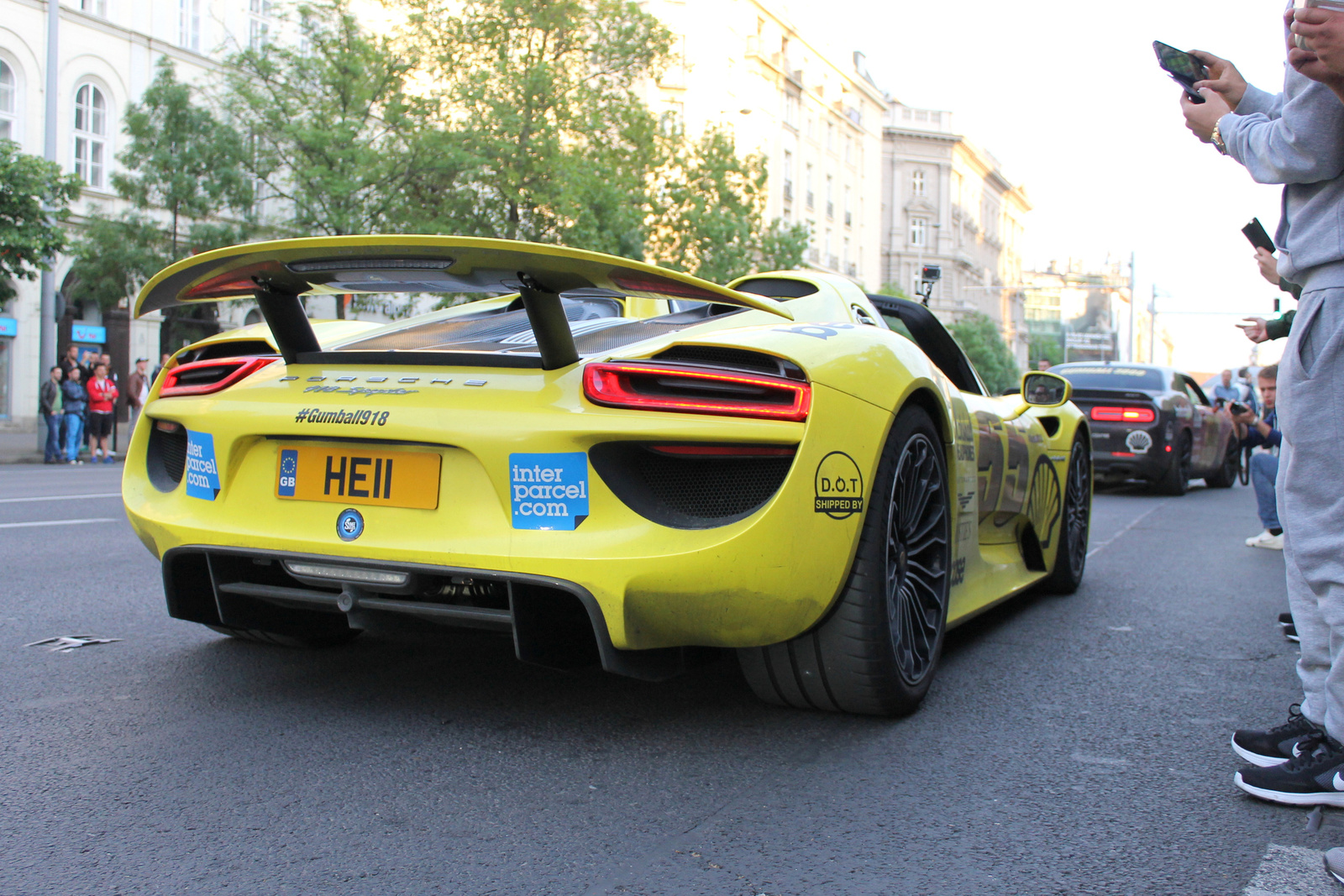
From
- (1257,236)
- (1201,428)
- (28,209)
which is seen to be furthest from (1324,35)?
(28,209)

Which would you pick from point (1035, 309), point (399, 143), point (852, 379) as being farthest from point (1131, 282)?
point (1035, 309)

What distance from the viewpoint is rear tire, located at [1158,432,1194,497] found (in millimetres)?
12406

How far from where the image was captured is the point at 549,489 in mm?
2639

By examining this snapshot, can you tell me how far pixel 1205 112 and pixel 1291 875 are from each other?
1629mm

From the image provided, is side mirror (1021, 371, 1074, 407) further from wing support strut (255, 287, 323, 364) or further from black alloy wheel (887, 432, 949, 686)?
wing support strut (255, 287, 323, 364)

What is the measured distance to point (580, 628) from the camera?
2.79 m

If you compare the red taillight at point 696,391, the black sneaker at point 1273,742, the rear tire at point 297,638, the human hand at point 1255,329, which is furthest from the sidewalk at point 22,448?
the black sneaker at point 1273,742

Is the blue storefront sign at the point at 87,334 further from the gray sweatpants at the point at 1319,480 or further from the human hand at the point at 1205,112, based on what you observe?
the gray sweatpants at the point at 1319,480

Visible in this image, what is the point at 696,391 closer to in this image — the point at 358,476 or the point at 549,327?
the point at 549,327

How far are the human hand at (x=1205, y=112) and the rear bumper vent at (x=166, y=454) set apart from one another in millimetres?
2585

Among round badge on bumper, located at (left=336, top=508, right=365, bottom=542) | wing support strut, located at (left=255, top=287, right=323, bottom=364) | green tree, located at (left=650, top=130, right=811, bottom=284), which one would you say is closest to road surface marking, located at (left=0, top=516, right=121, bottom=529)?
wing support strut, located at (left=255, top=287, right=323, bottom=364)

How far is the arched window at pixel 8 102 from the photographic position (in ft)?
82.5

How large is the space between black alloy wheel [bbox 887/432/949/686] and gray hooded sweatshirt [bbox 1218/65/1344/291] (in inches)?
38.1

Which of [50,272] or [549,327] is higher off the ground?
[50,272]
